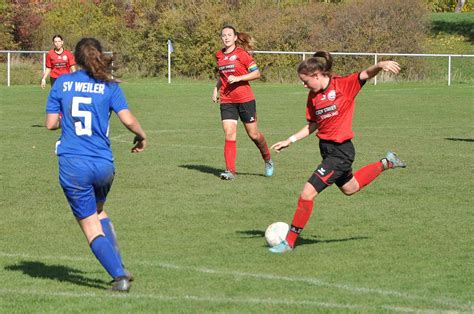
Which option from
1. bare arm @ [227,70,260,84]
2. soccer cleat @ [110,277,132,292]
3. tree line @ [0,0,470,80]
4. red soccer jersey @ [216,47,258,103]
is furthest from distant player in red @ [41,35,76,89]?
tree line @ [0,0,470,80]

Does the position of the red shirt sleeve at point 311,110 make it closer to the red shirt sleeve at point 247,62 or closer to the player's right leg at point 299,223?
the player's right leg at point 299,223

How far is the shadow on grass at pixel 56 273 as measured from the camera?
A: 7703mm

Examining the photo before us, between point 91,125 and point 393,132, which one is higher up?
point 91,125

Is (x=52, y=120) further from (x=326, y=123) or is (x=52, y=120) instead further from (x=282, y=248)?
(x=326, y=123)

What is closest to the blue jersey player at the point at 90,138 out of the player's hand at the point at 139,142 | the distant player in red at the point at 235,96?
the player's hand at the point at 139,142

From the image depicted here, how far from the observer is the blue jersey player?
716 centimetres

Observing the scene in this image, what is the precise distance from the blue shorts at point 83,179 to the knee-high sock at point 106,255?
209mm

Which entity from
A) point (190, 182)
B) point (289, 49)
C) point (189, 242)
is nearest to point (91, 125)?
point (189, 242)

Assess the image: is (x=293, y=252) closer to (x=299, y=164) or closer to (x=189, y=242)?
(x=189, y=242)

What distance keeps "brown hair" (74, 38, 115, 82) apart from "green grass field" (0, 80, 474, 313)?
5.10 feet

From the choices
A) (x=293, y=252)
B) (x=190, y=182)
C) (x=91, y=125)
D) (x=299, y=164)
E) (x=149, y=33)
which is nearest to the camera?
(x=91, y=125)

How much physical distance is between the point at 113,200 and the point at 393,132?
1057 centimetres

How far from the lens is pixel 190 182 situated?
1377 cm

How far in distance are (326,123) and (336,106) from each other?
0.20 m
